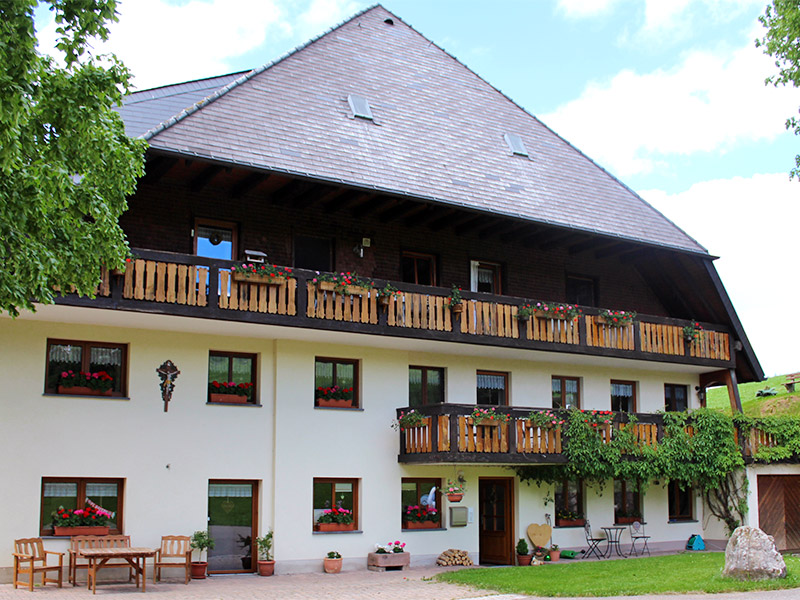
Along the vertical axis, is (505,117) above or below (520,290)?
above

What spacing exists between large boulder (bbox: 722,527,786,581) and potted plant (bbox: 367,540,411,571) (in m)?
6.90

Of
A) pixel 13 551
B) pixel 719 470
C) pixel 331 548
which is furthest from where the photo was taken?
Result: pixel 719 470

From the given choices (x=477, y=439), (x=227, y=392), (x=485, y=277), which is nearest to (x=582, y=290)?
(x=485, y=277)

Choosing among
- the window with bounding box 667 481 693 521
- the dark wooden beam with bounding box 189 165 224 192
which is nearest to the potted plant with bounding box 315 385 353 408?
the dark wooden beam with bounding box 189 165 224 192

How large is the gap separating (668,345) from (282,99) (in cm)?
1159

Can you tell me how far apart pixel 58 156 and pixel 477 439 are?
1126 cm

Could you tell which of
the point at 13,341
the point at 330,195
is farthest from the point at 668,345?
the point at 13,341

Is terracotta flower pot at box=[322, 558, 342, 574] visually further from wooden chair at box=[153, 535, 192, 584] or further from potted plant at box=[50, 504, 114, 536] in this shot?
potted plant at box=[50, 504, 114, 536]

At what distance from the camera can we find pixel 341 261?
69.1 ft

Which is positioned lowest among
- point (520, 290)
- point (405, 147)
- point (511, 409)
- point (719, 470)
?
point (719, 470)

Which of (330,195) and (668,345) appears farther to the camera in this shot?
(668,345)

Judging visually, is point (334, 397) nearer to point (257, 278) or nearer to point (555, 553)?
point (257, 278)

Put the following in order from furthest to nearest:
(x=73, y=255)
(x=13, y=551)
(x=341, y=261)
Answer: (x=341, y=261) < (x=13, y=551) < (x=73, y=255)

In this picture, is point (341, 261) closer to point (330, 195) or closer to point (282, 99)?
point (330, 195)
